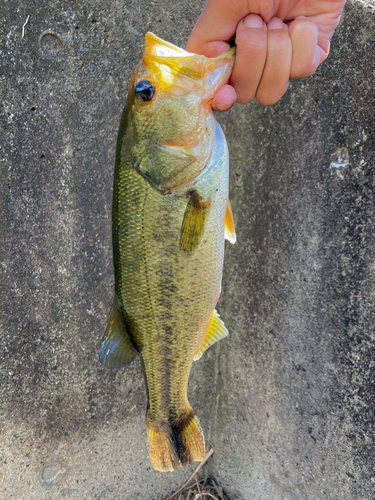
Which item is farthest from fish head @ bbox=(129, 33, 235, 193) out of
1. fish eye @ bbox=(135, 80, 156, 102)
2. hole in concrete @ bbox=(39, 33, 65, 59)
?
hole in concrete @ bbox=(39, 33, 65, 59)

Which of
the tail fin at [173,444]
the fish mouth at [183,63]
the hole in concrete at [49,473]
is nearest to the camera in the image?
the fish mouth at [183,63]

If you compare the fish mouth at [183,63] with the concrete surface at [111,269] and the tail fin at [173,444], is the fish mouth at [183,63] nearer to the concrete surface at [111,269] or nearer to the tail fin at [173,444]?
the concrete surface at [111,269]

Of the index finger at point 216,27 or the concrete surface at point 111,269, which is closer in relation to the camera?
the index finger at point 216,27

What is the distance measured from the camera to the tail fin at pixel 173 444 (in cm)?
172

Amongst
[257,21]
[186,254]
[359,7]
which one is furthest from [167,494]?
[359,7]

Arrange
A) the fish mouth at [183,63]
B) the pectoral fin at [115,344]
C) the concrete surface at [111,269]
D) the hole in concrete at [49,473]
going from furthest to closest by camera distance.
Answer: the hole in concrete at [49,473]
the concrete surface at [111,269]
the pectoral fin at [115,344]
the fish mouth at [183,63]

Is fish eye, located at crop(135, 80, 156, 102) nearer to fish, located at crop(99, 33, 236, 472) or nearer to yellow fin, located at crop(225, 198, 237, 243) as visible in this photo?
fish, located at crop(99, 33, 236, 472)

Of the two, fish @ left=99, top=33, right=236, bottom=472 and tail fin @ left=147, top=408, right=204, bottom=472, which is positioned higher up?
fish @ left=99, top=33, right=236, bottom=472

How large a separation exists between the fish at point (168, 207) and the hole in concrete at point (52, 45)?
972mm

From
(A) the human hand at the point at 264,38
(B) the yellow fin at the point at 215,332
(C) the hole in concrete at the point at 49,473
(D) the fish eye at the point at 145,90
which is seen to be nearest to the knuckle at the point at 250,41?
(A) the human hand at the point at 264,38

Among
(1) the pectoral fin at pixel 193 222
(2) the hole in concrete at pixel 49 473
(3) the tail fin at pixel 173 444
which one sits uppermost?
(1) the pectoral fin at pixel 193 222

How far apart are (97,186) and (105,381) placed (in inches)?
57.0

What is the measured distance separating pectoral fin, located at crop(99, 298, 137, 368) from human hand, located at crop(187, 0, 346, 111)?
113 cm

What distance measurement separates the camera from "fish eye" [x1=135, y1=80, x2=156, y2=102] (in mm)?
1394
